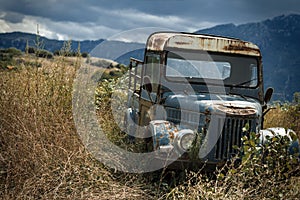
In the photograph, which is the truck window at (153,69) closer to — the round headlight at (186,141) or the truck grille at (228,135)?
the truck grille at (228,135)

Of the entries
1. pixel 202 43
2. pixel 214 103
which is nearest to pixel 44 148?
pixel 214 103

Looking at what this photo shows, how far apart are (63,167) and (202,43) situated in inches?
107

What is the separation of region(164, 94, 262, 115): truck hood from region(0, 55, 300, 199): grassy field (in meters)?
0.64

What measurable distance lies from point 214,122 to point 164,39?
5.02 feet

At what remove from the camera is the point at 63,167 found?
4391mm

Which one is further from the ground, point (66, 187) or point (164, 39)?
point (164, 39)

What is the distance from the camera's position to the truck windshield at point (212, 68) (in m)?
5.76

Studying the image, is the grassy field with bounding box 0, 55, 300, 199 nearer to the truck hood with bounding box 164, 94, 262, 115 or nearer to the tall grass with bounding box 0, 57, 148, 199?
the tall grass with bounding box 0, 57, 148, 199

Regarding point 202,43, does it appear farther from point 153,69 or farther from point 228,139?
point 228,139

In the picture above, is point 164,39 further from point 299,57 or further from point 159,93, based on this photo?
point 299,57

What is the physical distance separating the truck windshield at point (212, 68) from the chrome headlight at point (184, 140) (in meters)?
1.11

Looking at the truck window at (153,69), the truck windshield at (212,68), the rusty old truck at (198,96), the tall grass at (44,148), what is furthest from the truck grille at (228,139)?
the truck window at (153,69)

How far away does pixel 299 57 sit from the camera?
57531mm

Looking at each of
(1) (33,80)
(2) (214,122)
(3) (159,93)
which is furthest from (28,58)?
(2) (214,122)
